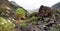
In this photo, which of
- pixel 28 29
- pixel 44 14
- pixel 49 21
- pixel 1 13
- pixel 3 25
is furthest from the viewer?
pixel 1 13

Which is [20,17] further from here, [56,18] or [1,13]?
[56,18]

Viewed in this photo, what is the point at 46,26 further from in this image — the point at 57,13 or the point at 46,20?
the point at 57,13

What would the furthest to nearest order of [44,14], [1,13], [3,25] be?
[1,13] → [44,14] → [3,25]

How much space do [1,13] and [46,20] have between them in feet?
59.0

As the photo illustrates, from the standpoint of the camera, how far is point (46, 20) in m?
67.3

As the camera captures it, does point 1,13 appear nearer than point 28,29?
No

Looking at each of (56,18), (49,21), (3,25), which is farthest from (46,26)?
(3,25)

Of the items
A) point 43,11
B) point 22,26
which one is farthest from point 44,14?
point 22,26

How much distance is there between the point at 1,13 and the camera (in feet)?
252

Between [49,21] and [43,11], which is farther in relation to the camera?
[43,11]

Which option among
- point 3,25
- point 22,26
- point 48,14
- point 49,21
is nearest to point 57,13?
point 48,14

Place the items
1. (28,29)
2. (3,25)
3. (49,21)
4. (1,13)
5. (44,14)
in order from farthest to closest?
(1,13)
(44,14)
(49,21)
(28,29)
(3,25)

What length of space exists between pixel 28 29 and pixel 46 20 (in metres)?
9.86

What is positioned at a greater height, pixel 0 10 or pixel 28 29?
pixel 0 10
